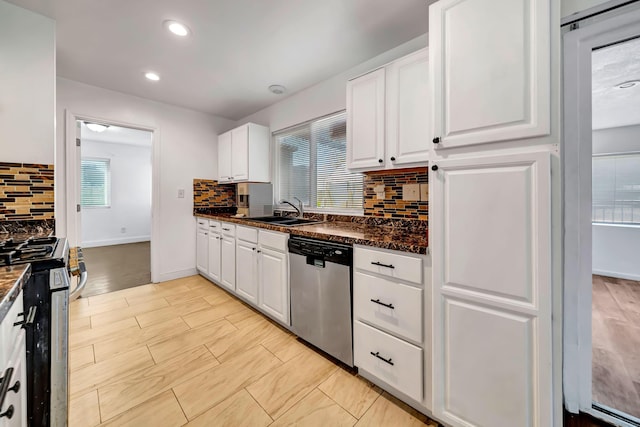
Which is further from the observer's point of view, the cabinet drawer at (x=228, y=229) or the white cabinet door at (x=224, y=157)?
the white cabinet door at (x=224, y=157)

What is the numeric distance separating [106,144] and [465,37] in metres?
7.22

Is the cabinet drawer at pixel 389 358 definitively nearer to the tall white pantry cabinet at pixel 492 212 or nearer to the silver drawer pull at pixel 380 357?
the silver drawer pull at pixel 380 357

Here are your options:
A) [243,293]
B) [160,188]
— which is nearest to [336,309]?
[243,293]

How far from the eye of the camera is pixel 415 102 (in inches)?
65.1

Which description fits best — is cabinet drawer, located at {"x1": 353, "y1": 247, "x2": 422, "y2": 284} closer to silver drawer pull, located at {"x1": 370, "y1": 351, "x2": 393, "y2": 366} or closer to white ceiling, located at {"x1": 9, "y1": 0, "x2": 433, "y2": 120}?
silver drawer pull, located at {"x1": 370, "y1": 351, "x2": 393, "y2": 366}

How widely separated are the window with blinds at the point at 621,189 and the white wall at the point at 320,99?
1.74m

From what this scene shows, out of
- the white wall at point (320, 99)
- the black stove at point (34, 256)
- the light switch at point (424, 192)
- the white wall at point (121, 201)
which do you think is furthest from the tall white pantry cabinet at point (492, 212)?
the white wall at point (121, 201)

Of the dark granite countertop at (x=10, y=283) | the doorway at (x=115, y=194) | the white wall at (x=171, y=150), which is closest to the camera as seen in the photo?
the dark granite countertop at (x=10, y=283)

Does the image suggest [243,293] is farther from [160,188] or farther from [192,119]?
[192,119]

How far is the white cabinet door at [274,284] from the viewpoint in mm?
2123

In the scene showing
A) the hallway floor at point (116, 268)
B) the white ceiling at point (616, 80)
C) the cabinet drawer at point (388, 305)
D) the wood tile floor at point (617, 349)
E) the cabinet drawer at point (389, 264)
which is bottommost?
the wood tile floor at point (617, 349)

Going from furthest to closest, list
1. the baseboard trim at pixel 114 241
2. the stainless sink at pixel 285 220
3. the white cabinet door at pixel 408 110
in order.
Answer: the baseboard trim at pixel 114 241 → the stainless sink at pixel 285 220 → the white cabinet door at pixel 408 110

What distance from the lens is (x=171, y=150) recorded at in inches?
136

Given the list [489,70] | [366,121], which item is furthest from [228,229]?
[489,70]
